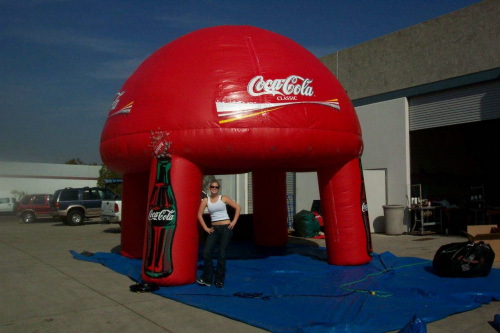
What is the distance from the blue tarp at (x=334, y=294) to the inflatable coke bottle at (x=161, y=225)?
1.33 feet

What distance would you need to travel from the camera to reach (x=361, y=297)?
664 cm

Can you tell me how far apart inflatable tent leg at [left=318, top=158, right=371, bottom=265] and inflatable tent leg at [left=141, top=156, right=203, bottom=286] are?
9.19 ft

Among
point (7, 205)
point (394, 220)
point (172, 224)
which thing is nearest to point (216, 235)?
point (172, 224)

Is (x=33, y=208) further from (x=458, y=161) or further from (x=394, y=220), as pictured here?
(x=458, y=161)

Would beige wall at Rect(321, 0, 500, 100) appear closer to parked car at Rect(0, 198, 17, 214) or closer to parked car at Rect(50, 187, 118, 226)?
parked car at Rect(50, 187, 118, 226)

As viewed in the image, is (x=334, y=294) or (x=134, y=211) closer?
(x=334, y=294)

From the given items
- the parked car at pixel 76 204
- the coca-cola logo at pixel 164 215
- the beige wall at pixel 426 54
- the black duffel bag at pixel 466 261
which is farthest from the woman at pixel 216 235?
the parked car at pixel 76 204

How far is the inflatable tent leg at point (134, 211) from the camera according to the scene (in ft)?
33.4

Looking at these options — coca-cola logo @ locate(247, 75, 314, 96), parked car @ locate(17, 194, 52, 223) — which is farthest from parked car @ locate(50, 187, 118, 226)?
coca-cola logo @ locate(247, 75, 314, 96)

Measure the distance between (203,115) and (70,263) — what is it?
5.19 metres

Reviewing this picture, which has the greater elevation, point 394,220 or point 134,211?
point 134,211

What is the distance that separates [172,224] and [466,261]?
5.00 meters

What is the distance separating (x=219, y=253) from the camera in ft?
24.8

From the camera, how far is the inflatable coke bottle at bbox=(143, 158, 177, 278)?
7449mm
